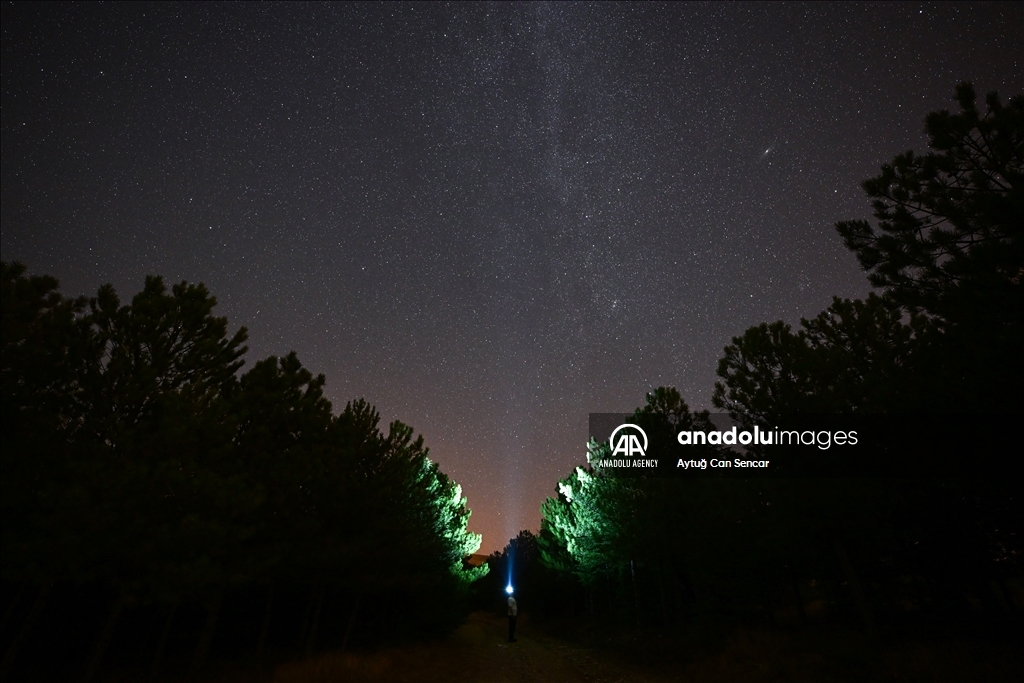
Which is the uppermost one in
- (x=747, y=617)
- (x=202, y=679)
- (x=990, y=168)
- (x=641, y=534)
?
(x=990, y=168)

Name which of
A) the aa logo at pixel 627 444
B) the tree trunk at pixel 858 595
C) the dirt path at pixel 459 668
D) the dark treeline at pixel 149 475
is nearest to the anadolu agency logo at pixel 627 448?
the aa logo at pixel 627 444

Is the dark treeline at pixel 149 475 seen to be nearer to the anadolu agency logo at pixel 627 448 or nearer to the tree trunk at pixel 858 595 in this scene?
the anadolu agency logo at pixel 627 448

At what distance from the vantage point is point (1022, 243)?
6.68 meters

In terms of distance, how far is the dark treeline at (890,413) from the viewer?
7543mm

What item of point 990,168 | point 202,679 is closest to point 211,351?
point 202,679

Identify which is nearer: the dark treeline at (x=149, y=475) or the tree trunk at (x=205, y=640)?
the dark treeline at (x=149, y=475)

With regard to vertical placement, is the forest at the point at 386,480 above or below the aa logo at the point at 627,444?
below

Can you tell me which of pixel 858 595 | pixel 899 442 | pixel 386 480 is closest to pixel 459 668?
pixel 386 480

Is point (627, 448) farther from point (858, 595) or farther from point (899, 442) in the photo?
point (899, 442)

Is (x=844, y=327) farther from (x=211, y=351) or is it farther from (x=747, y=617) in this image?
(x=211, y=351)

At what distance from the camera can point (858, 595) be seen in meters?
12.7

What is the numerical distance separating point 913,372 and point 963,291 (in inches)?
109

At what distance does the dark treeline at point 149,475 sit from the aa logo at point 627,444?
34.2 feet

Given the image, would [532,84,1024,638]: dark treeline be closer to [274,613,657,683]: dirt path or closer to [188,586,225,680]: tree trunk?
[274,613,657,683]: dirt path
